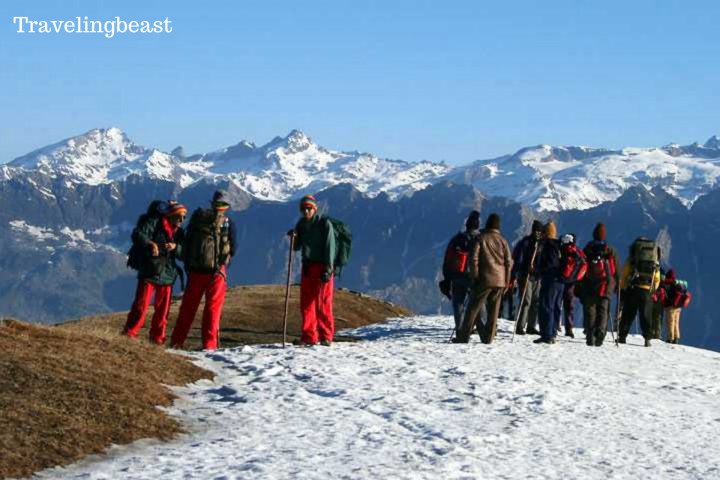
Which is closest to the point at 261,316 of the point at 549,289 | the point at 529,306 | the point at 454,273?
the point at 529,306

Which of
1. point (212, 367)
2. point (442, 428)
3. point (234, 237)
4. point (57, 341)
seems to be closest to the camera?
point (442, 428)

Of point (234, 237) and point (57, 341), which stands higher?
point (234, 237)

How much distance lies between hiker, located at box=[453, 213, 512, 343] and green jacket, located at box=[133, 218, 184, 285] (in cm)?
659

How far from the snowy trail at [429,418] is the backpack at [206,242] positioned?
177cm

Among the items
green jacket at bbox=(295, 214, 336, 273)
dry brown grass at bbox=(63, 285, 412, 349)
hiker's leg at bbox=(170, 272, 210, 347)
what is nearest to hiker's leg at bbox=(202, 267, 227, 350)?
hiker's leg at bbox=(170, 272, 210, 347)

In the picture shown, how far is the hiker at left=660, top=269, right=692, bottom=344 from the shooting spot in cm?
3319

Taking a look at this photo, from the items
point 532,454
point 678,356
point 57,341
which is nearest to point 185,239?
point 57,341

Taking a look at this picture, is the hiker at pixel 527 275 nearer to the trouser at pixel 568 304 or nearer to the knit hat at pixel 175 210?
the trouser at pixel 568 304

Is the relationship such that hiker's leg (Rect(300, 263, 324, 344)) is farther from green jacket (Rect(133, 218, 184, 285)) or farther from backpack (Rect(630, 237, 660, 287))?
backpack (Rect(630, 237, 660, 287))

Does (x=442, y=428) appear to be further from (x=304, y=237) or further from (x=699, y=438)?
(x=304, y=237)

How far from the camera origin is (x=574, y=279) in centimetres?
2480

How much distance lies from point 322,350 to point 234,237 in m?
2.79

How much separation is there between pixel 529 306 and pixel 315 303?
872 cm

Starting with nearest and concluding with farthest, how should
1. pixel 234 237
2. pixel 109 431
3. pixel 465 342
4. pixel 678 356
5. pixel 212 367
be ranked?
pixel 109 431
pixel 212 367
pixel 234 237
pixel 465 342
pixel 678 356
